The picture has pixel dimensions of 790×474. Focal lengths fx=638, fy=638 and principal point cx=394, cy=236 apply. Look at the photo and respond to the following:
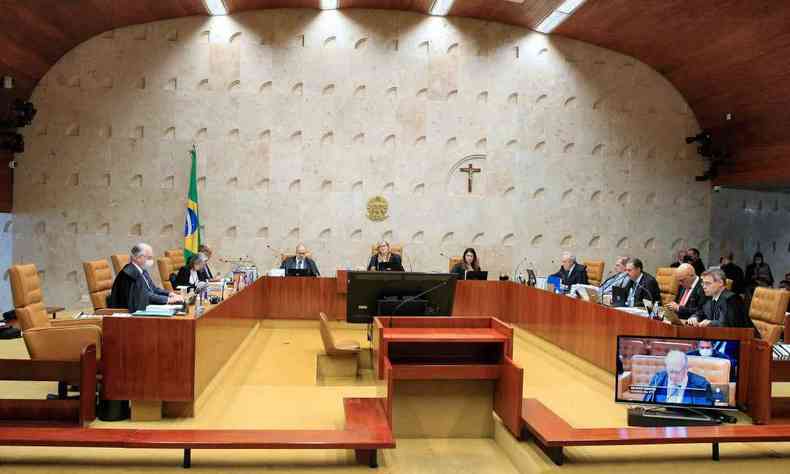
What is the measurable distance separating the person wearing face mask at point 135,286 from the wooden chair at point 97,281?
1.05 metres

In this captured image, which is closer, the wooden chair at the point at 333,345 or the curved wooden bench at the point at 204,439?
the curved wooden bench at the point at 204,439

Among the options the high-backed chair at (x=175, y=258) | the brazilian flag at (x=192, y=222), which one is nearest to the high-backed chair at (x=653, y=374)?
the high-backed chair at (x=175, y=258)

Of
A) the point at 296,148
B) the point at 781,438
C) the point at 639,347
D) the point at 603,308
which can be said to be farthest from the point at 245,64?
the point at 781,438

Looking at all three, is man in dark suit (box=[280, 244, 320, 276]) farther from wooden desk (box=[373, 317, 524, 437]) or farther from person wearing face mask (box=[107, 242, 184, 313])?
wooden desk (box=[373, 317, 524, 437])

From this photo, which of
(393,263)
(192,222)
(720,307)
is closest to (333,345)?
(720,307)

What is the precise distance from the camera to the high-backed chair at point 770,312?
528 cm

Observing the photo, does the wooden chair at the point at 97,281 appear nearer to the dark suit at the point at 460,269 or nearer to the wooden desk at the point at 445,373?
the wooden desk at the point at 445,373

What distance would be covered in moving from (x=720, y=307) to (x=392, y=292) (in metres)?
2.51

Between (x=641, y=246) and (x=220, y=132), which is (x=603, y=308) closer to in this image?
(x=641, y=246)

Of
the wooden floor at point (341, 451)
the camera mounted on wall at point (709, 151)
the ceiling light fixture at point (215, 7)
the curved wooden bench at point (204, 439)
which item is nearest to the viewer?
the curved wooden bench at point (204, 439)

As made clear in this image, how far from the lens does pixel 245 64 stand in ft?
33.3

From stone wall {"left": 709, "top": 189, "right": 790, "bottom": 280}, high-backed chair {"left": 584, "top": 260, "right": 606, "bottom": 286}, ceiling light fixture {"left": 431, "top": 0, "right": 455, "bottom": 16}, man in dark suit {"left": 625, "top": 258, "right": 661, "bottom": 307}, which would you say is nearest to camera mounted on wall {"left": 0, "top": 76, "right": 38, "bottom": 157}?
ceiling light fixture {"left": 431, "top": 0, "right": 455, "bottom": 16}

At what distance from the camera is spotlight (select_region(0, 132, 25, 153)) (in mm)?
9195

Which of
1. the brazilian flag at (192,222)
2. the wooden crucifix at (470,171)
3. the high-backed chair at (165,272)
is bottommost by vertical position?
the high-backed chair at (165,272)
